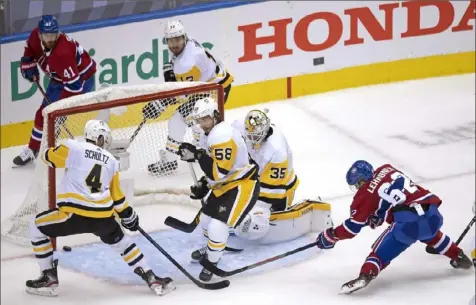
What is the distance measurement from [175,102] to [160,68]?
1.31 meters

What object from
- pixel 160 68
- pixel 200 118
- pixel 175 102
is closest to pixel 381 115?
pixel 160 68

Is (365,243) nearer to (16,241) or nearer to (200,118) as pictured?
(200,118)

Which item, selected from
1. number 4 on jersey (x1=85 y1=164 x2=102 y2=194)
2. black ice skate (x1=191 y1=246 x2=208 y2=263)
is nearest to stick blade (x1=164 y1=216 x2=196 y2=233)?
black ice skate (x1=191 y1=246 x2=208 y2=263)

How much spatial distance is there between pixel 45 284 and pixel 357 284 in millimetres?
1480

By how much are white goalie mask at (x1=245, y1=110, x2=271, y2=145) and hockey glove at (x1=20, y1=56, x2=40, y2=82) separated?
1.43 meters

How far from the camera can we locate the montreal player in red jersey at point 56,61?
758 centimetres

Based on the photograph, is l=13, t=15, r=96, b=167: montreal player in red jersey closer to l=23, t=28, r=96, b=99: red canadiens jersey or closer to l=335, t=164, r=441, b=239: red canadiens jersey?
l=23, t=28, r=96, b=99: red canadiens jersey

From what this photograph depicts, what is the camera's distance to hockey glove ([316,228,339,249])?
6.67 meters

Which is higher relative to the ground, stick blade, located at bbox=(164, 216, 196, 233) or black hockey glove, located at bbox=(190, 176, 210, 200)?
black hockey glove, located at bbox=(190, 176, 210, 200)

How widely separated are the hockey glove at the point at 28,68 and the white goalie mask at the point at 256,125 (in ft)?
4.69

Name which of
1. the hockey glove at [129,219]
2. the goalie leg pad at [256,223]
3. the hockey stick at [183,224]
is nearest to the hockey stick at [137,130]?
the hockey stick at [183,224]

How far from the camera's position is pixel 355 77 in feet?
31.0

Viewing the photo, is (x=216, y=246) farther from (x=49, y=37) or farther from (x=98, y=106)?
(x=49, y=37)

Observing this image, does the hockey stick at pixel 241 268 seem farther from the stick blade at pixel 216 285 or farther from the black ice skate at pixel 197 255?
the black ice skate at pixel 197 255
